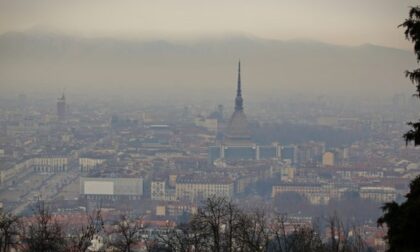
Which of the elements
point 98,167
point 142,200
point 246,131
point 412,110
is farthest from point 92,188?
point 412,110

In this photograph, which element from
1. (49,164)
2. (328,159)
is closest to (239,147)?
(328,159)

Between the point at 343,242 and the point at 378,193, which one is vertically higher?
the point at 343,242

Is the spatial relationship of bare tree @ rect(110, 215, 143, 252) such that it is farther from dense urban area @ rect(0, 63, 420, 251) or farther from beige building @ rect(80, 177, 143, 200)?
beige building @ rect(80, 177, 143, 200)

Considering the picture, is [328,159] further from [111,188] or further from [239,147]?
[111,188]

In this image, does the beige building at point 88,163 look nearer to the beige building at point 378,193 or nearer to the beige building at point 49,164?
the beige building at point 49,164

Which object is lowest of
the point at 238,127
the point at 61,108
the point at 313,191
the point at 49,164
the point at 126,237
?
the point at 313,191

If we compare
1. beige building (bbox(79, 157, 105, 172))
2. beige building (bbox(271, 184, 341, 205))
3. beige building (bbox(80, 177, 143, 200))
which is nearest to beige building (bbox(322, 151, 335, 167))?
beige building (bbox(271, 184, 341, 205))
